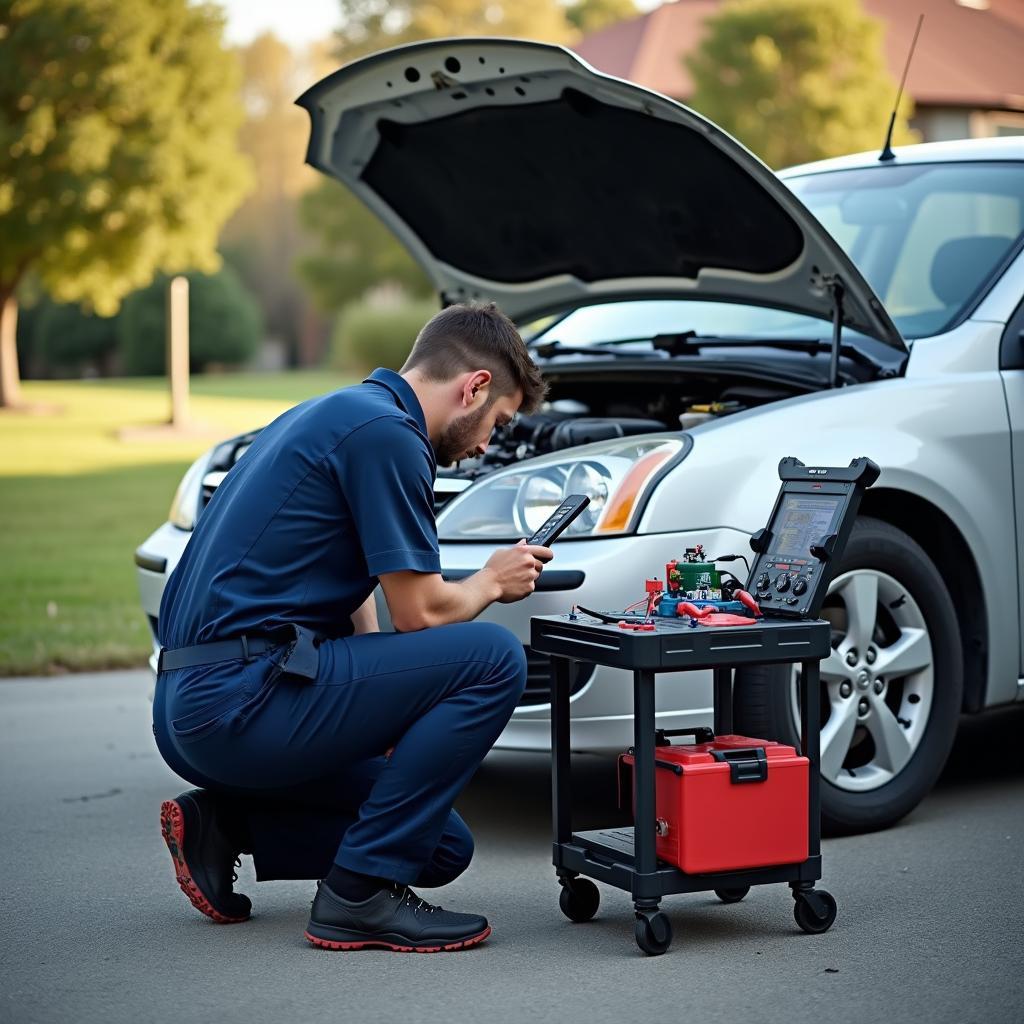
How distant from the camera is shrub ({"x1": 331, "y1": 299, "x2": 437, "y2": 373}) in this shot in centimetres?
3603

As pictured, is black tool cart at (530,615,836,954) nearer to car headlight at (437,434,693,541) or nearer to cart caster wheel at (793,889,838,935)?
cart caster wheel at (793,889,838,935)

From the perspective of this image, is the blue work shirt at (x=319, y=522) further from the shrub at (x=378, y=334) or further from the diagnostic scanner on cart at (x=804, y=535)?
the shrub at (x=378, y=334)

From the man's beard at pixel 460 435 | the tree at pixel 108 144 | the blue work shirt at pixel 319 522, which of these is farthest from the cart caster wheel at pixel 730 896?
the tree at pixel 108 144

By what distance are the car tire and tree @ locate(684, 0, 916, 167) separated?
26.5 m

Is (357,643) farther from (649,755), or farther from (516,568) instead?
(649,755)

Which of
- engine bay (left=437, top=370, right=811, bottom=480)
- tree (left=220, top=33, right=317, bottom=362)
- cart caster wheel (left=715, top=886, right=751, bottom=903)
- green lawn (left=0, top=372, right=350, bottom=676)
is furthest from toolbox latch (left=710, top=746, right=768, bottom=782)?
tree (left=220, top=33, right=317, bottom=362)

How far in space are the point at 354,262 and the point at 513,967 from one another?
42.0 meters

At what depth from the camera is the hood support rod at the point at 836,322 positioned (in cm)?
475

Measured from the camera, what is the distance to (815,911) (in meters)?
3.65

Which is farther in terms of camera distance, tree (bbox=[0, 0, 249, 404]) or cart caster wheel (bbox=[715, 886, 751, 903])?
tree (bbox=[0, 0, 249, 404])

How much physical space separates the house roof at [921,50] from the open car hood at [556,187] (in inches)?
1190

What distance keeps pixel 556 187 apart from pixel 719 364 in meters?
1.00

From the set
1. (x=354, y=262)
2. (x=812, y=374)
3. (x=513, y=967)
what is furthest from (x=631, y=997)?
(x=354, y=262)

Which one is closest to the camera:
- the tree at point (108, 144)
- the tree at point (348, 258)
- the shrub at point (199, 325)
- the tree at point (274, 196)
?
the tree at point (108, 144)
